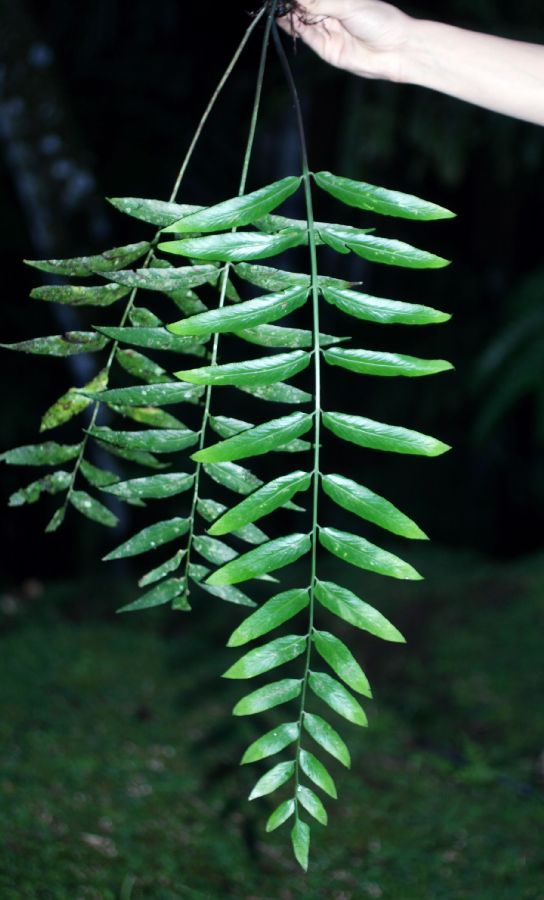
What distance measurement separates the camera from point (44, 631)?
3057 mm

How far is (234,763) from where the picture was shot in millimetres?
2252

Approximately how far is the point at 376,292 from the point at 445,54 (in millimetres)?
4275

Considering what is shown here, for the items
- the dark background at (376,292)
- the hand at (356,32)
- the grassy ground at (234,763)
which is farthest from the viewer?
the dark background at (376,292)

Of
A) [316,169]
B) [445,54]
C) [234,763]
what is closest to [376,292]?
[316,169]

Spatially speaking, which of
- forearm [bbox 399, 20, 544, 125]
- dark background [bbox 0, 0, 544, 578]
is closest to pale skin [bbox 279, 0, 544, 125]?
forearm [bbox 399, 20, 544, 125]

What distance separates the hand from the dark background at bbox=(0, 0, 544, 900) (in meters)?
1.43

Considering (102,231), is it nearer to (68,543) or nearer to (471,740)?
(471,740)

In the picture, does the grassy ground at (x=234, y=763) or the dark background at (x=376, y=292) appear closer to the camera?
the grassy ground at (x=234, y=763)

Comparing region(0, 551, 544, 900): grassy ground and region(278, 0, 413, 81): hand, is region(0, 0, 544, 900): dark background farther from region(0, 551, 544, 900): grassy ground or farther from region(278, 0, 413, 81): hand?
region(278, 0, 413, 81): hand

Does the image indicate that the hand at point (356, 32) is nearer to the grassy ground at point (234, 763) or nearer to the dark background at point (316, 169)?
the grassy ground at point (234, 763)

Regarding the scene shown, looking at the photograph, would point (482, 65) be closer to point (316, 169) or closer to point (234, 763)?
point (234, 763)

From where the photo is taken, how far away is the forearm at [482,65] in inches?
47.1

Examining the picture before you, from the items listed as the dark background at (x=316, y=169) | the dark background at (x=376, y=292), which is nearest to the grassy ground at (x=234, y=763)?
the dark background at (x=376, y=292)

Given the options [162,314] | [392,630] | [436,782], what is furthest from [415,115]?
[392,630]
